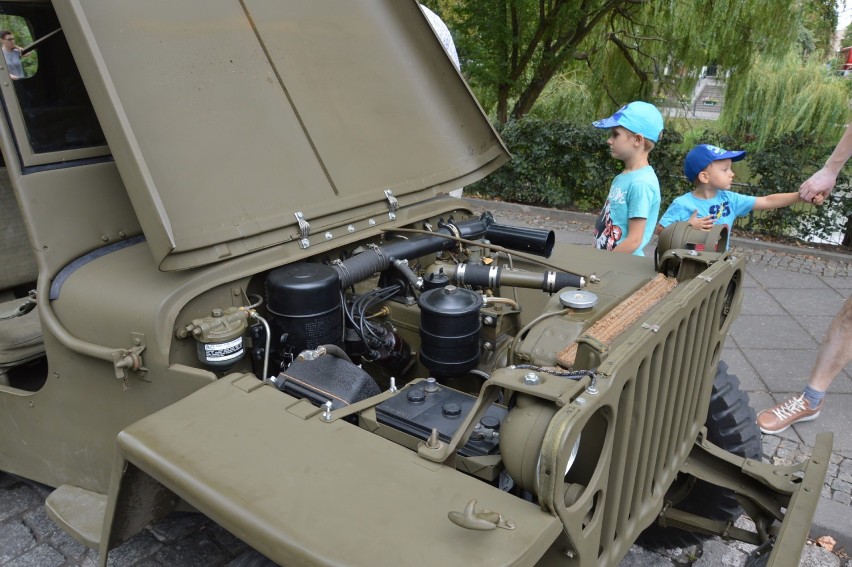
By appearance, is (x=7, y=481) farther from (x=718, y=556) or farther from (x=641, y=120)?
(x=641, y=120)

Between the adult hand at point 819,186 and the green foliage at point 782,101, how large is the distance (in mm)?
5887

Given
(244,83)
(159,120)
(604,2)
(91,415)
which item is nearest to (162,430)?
(91,415)

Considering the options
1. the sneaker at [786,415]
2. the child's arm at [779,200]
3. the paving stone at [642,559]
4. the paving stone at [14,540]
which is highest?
the child's arm at [779,200]

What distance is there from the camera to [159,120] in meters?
2.13

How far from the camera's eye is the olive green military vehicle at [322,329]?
139 cm

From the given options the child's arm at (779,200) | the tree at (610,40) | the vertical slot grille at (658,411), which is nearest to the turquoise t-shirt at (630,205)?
the child's arm at (779,200)

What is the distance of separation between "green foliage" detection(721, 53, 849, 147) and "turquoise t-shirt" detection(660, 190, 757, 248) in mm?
5656

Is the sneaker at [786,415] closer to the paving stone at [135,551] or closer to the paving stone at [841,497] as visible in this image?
the paving stone at [841,497]

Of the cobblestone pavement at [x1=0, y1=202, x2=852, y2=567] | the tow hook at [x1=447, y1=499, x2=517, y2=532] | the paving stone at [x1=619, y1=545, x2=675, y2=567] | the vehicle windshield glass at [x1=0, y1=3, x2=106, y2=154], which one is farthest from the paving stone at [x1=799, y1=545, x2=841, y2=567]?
the vehicle windshield glass at [x1=0, y1=3, x2=106, y2=154]

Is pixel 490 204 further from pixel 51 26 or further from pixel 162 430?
pixel 162 430

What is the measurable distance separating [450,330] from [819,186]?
89.1 inches

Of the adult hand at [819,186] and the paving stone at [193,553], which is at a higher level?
the adult hand at [819,186]

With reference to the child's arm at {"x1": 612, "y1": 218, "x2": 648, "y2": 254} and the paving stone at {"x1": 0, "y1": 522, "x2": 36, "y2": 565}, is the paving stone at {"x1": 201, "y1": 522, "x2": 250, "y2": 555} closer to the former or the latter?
the paving stone at {"x1": 0, "y1": 522, "x2": 36, "y2": 565}

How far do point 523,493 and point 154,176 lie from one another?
1416 mm
